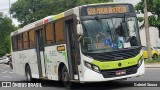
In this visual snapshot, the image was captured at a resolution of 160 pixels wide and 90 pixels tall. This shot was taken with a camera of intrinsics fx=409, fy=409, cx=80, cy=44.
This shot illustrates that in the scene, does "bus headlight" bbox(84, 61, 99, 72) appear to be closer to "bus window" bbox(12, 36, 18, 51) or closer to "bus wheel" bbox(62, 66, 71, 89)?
"bus wheel" bbox(62, 66, 71, 89)

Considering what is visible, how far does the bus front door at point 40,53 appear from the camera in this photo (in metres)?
17.5

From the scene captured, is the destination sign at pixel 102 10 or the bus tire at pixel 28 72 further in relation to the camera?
the bus tire at pixel 28 72

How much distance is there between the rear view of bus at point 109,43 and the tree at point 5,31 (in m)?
64.5

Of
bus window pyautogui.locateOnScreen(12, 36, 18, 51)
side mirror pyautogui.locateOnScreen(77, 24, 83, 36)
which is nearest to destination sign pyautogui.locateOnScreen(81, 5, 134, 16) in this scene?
side mirror pyautogui.locateOnScreen(77, 24, 83, 36)

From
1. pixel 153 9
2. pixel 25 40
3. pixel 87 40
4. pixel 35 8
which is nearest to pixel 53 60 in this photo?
pixel 87 40

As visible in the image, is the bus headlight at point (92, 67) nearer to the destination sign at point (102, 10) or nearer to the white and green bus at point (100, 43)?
the white and green bus at point (100, 43)

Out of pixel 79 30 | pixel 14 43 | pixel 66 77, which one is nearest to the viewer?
pixel 79 30

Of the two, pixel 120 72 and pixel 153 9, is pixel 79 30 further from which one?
pixel 153 9

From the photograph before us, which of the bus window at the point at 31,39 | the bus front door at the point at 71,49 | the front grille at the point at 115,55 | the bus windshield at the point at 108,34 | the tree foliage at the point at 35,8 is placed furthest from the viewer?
the tree foliage at the point at 35,8

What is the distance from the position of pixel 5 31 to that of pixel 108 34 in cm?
6722

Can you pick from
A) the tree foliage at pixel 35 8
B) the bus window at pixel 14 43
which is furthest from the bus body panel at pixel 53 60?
the tree foliage at pixel 35 8

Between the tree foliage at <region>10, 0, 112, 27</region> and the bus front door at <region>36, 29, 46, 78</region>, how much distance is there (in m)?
38.7

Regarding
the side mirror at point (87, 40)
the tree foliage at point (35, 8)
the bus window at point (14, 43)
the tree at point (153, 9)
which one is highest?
the tree foliage at point (35, 8)

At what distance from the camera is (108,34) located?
1340 cm
